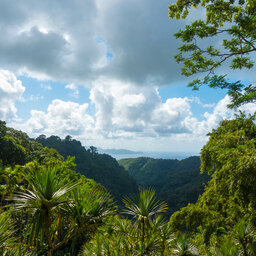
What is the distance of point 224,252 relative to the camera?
581cm

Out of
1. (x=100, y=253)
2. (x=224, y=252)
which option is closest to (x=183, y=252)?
(x=224, y=252)

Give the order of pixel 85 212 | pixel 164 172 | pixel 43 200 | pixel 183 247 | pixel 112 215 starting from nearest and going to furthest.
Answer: pixel 43 200 < pixel 85 212 < pixel 112 215 < pixel 183 247 < pixel 164 172

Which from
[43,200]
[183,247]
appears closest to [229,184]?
[183,247]

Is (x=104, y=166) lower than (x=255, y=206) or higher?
lower

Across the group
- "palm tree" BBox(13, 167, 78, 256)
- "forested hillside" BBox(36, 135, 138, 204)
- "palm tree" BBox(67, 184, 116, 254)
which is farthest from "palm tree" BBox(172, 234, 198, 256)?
"forested hillside" BBox(36, 135, 138, 204)

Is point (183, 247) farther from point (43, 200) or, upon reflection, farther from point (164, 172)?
point (164, 172)

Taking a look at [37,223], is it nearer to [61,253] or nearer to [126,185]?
[61,253]

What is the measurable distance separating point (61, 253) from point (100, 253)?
633cm

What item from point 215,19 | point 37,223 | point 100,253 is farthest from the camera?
point 215,19

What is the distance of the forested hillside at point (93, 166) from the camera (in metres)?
96.2

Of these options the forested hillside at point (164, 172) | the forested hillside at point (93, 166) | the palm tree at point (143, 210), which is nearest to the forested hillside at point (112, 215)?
the palm tree at point (143, 210)

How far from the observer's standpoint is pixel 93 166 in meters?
102

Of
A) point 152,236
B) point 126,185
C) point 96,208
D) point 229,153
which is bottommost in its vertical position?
point 126,185

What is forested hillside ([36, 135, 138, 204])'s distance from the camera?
9625 cm
